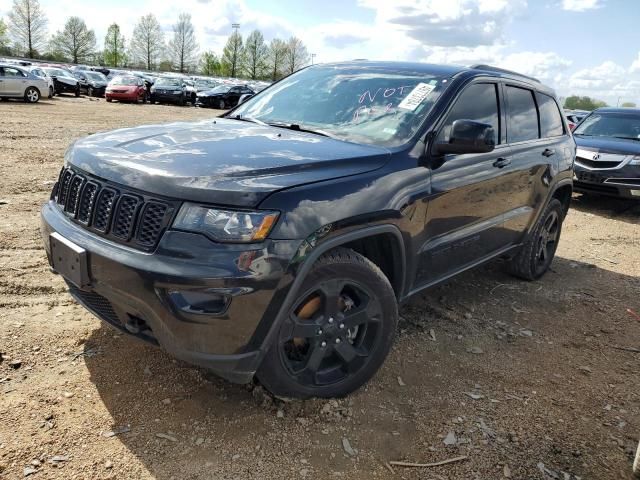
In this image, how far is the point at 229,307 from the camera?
2.31 metres

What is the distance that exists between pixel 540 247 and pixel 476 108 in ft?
6.59

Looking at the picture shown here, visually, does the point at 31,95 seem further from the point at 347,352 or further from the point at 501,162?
the point at 347,352

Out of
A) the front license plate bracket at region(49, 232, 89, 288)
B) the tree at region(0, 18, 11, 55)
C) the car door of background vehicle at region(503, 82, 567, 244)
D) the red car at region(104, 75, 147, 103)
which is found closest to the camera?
the front license plate bracket at region(49, 232, 89, 288)

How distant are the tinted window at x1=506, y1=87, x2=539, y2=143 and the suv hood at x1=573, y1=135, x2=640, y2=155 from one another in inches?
201

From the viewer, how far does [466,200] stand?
141 inches

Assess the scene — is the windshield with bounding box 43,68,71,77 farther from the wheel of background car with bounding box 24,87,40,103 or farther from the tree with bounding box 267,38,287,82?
the tree with bounding box 267,38,287,82

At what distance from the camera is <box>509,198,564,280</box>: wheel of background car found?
16.5 ft

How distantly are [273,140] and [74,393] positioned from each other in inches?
67.0

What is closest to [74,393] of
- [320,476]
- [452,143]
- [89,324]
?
[89,324]

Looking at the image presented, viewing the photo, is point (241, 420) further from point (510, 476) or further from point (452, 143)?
point (452, 143)

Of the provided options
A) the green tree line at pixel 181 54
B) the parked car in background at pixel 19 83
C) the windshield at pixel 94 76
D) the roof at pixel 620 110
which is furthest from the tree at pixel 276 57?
the roof at pixel 620 110

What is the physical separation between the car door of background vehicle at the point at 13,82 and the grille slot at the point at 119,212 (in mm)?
21549

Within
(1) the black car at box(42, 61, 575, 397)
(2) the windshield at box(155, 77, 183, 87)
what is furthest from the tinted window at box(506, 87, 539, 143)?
(2) the windshield at box(155, 77, 183, 87)

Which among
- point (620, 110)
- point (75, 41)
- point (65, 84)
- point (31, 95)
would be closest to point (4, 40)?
point (75, 41)
